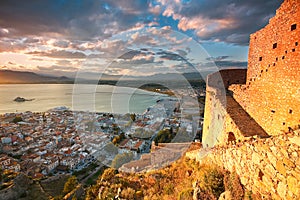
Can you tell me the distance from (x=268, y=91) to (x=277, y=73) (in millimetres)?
520

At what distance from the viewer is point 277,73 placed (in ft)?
13.6

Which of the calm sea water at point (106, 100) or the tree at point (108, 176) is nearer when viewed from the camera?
the tree at point (108, 176)

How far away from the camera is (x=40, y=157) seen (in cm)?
1852

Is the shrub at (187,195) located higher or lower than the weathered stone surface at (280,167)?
lower

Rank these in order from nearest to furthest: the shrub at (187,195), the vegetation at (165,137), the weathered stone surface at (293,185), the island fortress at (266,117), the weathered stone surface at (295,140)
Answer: the weathered stone surface at (293,185), the weathered stone surface at (295,140), the island fortress at (266,117), the shrub at (187,195), the vegetation at (165,137)

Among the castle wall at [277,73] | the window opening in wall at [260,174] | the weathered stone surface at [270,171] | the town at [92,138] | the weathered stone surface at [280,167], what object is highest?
the castle wall at [277,73]

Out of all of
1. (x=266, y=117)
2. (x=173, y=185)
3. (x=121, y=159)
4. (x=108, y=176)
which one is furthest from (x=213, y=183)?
(x=121, y=159)

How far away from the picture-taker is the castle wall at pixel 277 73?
3588 millimetres

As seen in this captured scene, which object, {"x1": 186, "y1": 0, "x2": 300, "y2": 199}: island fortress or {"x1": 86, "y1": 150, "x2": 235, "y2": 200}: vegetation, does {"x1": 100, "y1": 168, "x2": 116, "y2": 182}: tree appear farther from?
{"x1": 186, "y1": 0, "x2": 300, "y2": 199}: island fortress

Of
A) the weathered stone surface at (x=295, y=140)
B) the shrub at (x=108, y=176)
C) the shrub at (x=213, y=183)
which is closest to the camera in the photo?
the weathered stone surface at (x=295, y=140)

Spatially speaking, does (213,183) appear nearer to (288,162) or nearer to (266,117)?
(288,162)

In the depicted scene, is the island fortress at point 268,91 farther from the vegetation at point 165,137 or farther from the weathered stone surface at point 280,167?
the vegetation at point 165,137

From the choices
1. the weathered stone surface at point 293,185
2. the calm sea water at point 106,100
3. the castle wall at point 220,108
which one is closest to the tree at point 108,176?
the calm sea water at point 106,100

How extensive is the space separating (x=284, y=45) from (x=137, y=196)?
511 cm
